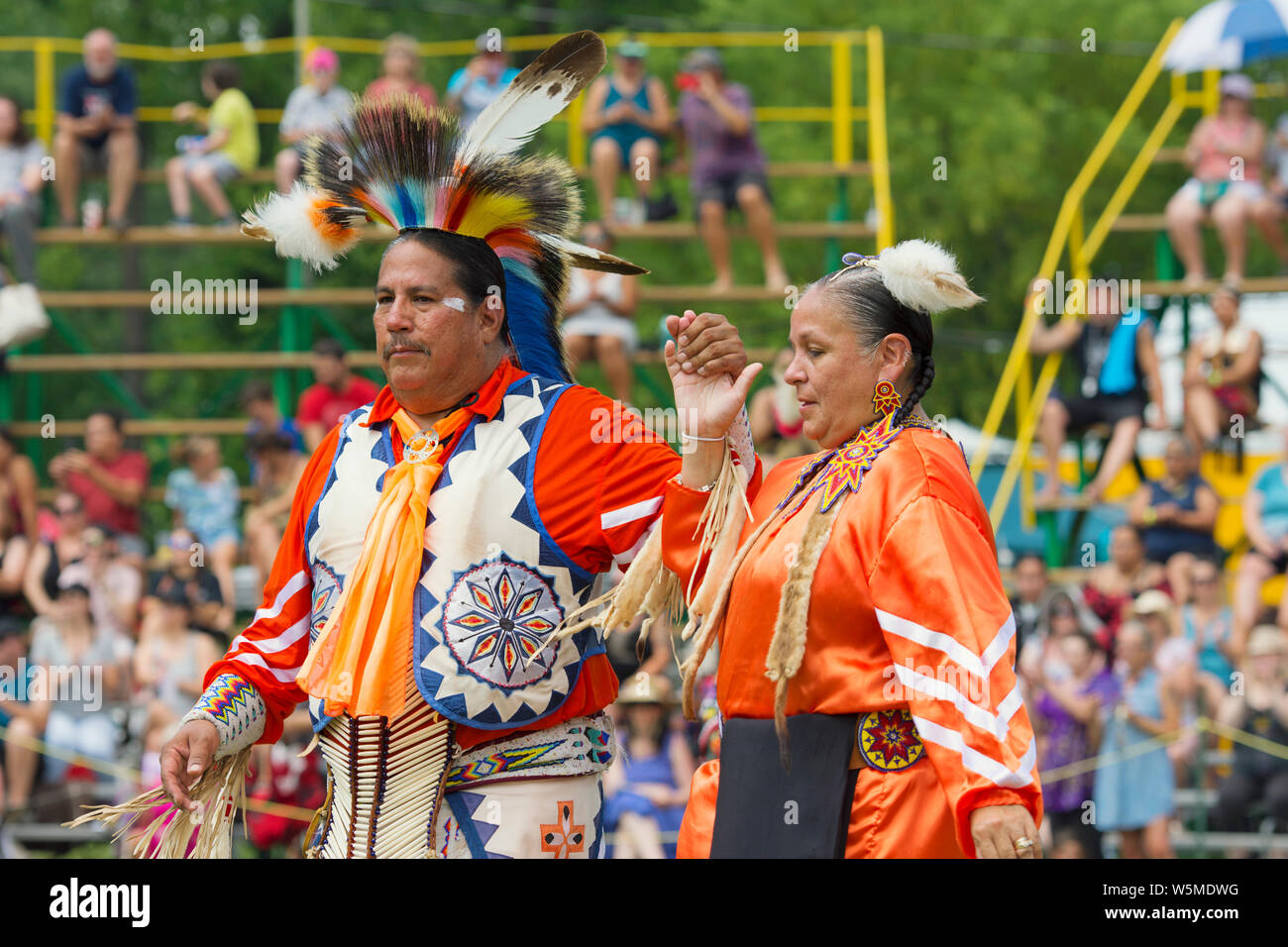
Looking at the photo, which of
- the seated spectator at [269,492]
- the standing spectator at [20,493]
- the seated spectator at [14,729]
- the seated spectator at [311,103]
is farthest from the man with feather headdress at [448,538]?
the seated spectator at [311,103]

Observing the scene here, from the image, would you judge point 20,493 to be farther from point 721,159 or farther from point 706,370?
point 706,370

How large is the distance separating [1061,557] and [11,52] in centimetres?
1356

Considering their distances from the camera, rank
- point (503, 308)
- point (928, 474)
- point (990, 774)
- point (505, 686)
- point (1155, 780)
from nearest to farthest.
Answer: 1. point (990, 774)
2. point (928, 474)
3. point (505, 686)
4. point (503, 308)
5. point (1155, 780)

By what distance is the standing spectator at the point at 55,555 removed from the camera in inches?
350

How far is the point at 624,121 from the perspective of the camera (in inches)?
411

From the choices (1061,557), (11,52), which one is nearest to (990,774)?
(1061,557)

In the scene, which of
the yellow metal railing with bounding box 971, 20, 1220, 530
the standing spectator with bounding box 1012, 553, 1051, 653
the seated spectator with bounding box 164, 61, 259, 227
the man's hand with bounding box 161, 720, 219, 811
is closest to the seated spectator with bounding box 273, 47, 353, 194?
the seated spectator with bounding box 164, 61, 259, 227

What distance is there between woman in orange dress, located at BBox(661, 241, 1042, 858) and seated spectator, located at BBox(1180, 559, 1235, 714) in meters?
5.24

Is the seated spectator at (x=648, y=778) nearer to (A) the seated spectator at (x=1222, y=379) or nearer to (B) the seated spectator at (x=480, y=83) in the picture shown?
(A) the seated spectator at (x=1222, y=379)

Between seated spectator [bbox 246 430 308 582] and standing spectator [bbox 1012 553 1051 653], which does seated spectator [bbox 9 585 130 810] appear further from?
standing spectator [bbox 1012 553 1051 653]

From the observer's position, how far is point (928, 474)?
9.83 ft

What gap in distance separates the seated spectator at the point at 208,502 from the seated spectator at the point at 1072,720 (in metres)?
4.15
